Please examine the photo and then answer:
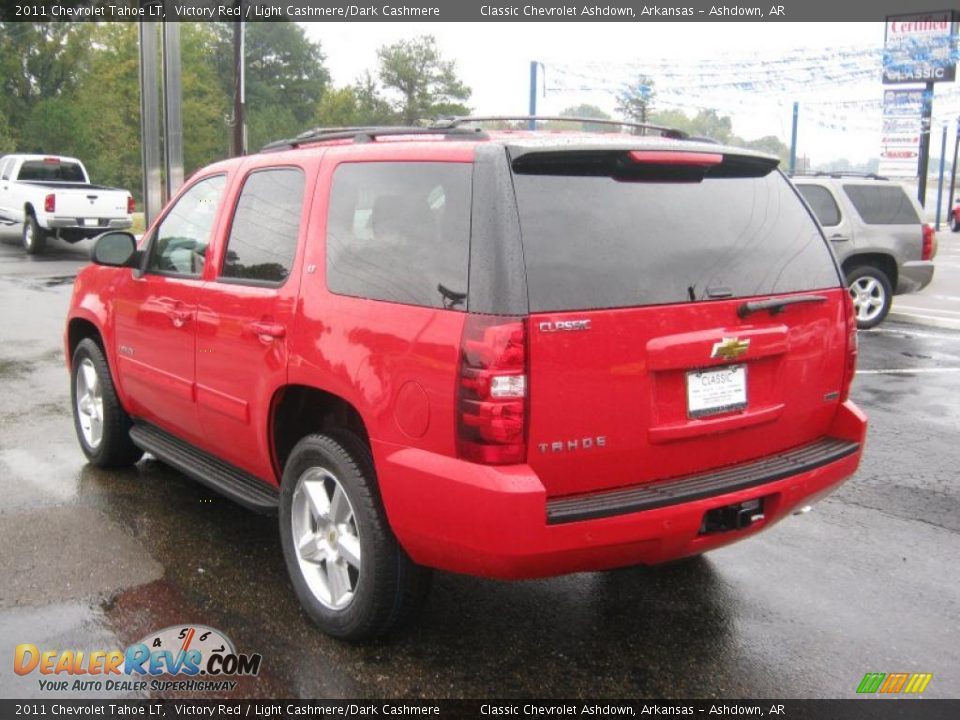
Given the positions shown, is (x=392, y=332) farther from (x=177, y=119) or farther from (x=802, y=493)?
(x=177, y=119)

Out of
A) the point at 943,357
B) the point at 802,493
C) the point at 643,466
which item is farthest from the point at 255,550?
the point at 943,357

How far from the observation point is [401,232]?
10.6 ft

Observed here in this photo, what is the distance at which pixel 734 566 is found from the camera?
13.8 feet

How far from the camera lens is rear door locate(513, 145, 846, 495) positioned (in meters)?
2.89

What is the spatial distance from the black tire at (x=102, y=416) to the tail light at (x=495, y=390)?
3.12m

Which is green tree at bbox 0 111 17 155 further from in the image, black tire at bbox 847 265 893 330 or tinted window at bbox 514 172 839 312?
tinted window at bbox 514 172 839 312

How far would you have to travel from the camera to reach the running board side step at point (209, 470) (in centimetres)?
386

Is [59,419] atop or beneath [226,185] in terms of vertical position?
beneath

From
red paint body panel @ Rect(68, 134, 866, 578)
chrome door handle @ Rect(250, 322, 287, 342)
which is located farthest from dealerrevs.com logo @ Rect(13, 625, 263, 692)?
chrome door handle @ Rect(250, 322, 287, 342)

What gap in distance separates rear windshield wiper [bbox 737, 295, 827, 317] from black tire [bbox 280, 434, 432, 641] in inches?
56.4

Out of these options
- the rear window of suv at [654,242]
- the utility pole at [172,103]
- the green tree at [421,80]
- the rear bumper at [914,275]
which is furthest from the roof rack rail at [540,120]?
the green tree at [421,80]

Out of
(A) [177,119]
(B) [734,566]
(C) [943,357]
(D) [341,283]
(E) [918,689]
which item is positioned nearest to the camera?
(E) [918,689]

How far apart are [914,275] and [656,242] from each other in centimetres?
999

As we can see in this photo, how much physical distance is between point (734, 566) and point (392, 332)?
213 centimetres
